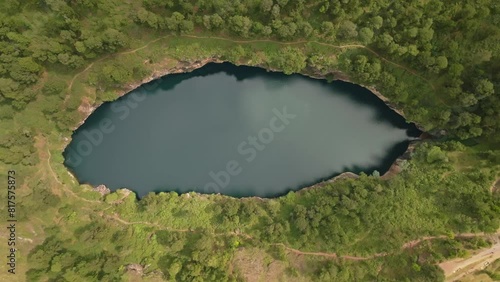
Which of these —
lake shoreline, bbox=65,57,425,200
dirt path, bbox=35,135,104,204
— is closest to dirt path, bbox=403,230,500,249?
lake shoreline, bbox=65,57,425,200

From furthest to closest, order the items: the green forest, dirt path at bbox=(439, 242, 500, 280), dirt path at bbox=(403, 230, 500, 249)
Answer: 1. the green forest
2. dirt path at bbox=(403, 230, 500, 249)
3. dirt path at bbox=(439, 242, 500, 280)

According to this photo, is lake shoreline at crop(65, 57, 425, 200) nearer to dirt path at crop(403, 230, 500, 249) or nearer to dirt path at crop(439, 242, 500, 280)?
dirt path at crop(403, 230, 500, 249)

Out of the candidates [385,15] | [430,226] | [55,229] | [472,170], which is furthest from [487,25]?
[55,229]

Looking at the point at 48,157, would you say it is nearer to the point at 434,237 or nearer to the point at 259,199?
the point at 259,199

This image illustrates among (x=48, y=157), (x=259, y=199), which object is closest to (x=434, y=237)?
(x=259, y=199)

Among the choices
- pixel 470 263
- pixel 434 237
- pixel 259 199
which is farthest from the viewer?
pixel 259 199

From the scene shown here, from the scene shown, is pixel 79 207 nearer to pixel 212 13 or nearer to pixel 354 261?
pixel 212 13

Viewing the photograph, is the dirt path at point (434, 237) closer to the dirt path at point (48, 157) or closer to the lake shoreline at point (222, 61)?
the lake shoreline at point (222, 61)

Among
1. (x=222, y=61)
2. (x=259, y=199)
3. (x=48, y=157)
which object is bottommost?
(x=48, y=157)

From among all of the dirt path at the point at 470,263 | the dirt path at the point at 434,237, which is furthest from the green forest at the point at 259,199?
the dirt path at the point at 470,263
